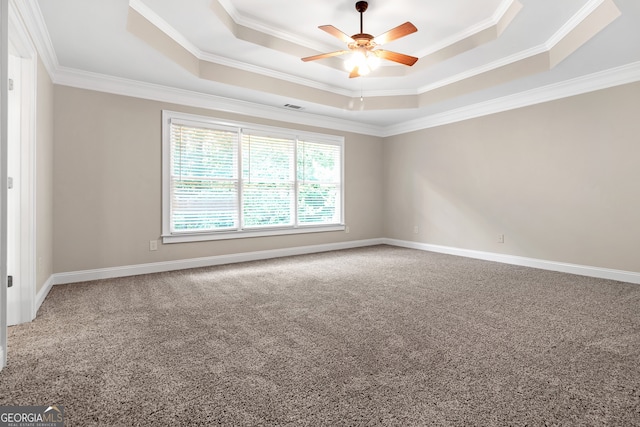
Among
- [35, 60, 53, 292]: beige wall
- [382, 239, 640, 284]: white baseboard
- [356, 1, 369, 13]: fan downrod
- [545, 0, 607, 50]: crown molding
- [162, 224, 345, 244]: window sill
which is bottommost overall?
[382, 239, 640, 284]: white baseboard

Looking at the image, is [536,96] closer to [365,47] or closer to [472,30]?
[472,30]

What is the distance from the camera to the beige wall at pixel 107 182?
386 cm

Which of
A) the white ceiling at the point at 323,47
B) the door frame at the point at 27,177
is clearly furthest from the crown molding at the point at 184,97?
the door frame at the point at 27,177

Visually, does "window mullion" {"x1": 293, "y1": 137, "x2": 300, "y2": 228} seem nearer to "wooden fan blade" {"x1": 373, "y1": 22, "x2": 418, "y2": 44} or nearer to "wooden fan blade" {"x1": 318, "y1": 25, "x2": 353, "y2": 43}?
"wooden fan blade" {"x1": 318, "y1": 25, "x2": 353, "y2": 43}

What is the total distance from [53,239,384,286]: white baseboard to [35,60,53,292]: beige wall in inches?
10.6

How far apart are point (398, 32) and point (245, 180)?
10.3ft

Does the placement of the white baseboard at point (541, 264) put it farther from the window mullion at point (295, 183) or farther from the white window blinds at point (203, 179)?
the white window blinds at point (203, 179)

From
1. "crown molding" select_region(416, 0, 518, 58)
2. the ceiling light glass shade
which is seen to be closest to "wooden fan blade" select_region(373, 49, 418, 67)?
the ceiling light glass shade

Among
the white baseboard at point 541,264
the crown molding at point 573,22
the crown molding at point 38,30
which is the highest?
the crown molding at point 573,22

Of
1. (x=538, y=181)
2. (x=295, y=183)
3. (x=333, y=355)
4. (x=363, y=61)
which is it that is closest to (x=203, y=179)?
(x=295, y=183)

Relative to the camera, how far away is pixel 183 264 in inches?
184

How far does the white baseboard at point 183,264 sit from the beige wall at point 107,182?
0.07 m

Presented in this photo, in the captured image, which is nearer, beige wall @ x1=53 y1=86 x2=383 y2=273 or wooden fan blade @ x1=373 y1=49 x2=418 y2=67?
wooden fan blade @ x1=373 y1=49 x2=418 y2=67

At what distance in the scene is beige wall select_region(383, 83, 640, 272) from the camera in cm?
400
